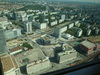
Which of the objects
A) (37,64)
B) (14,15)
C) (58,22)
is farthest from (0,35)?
(14,15)

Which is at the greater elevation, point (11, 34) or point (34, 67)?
point (11, 34)

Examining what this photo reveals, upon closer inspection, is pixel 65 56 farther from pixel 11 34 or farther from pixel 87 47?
pixel 11 34

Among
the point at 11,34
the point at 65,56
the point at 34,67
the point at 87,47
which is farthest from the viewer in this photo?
the point at 11,34

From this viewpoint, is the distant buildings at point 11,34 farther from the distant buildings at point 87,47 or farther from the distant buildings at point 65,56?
the distant buildings at point 87,47

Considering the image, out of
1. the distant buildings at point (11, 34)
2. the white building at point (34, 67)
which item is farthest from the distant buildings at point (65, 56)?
the distant buildings at point (11, 34)

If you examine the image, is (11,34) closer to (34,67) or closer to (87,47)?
(34,67)

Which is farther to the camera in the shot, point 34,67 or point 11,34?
point 11,34

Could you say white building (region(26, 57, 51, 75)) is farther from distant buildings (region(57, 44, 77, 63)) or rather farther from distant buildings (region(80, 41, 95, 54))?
distant buildings (region(80, 41, 95, 54))

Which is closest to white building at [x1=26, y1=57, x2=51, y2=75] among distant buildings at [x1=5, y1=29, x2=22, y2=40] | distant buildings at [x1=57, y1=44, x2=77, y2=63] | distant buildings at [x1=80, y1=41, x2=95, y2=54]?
distant buildings at [x1=57, y1=44, x2=77, y2=63]

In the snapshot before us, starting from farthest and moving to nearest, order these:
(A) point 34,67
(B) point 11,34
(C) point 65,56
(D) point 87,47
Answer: (B) point 11,34 → (D) point 87,47 → (C) point 65,56 → (A) point 34,67

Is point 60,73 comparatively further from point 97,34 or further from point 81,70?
point 97,34

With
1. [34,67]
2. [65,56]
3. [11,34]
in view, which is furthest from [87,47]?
[11,34]

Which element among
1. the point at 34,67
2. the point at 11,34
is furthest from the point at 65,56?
the point at 11,34
